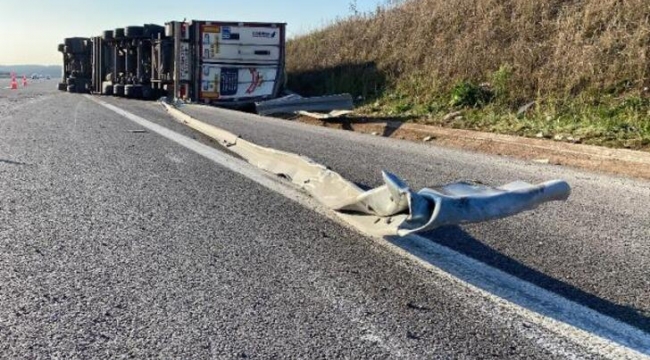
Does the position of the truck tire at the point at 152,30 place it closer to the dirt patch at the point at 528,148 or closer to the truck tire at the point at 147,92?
the truck tire at the point at 147,92

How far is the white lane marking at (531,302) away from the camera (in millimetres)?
2352

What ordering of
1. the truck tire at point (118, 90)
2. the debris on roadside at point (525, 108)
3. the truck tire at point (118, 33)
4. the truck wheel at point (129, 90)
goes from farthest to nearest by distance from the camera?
the truck tire at point (118, 90)
the truck tire at point (118, 33)
the truck wheel at point (129, 90)
the debris on roadside at point (525, 108)

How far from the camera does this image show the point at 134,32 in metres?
21.1

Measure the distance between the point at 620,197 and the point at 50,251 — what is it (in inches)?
178

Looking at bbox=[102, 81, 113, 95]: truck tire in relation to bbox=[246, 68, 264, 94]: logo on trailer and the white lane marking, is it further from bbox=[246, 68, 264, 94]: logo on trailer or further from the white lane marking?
the white lane marking

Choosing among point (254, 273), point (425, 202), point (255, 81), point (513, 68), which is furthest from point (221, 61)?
point (425, 202)

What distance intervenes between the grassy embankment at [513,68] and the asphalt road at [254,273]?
4.53 metres

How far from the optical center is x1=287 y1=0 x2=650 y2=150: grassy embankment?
9984mm

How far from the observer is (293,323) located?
2.50 m

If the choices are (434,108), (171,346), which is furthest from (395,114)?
(171,346)

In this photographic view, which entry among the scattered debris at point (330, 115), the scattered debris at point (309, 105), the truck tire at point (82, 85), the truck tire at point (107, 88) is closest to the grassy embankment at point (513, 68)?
the scattered debris at point (309, 105)

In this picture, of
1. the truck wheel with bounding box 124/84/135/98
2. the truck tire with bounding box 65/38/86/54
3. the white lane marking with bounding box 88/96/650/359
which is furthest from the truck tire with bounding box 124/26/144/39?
the white lane marking with bounding box 88/96/650/359

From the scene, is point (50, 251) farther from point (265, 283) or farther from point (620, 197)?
point (620, 197)

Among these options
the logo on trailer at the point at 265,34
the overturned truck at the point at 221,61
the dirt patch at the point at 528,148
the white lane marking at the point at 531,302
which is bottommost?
the white lane marking at the point at 531,302
